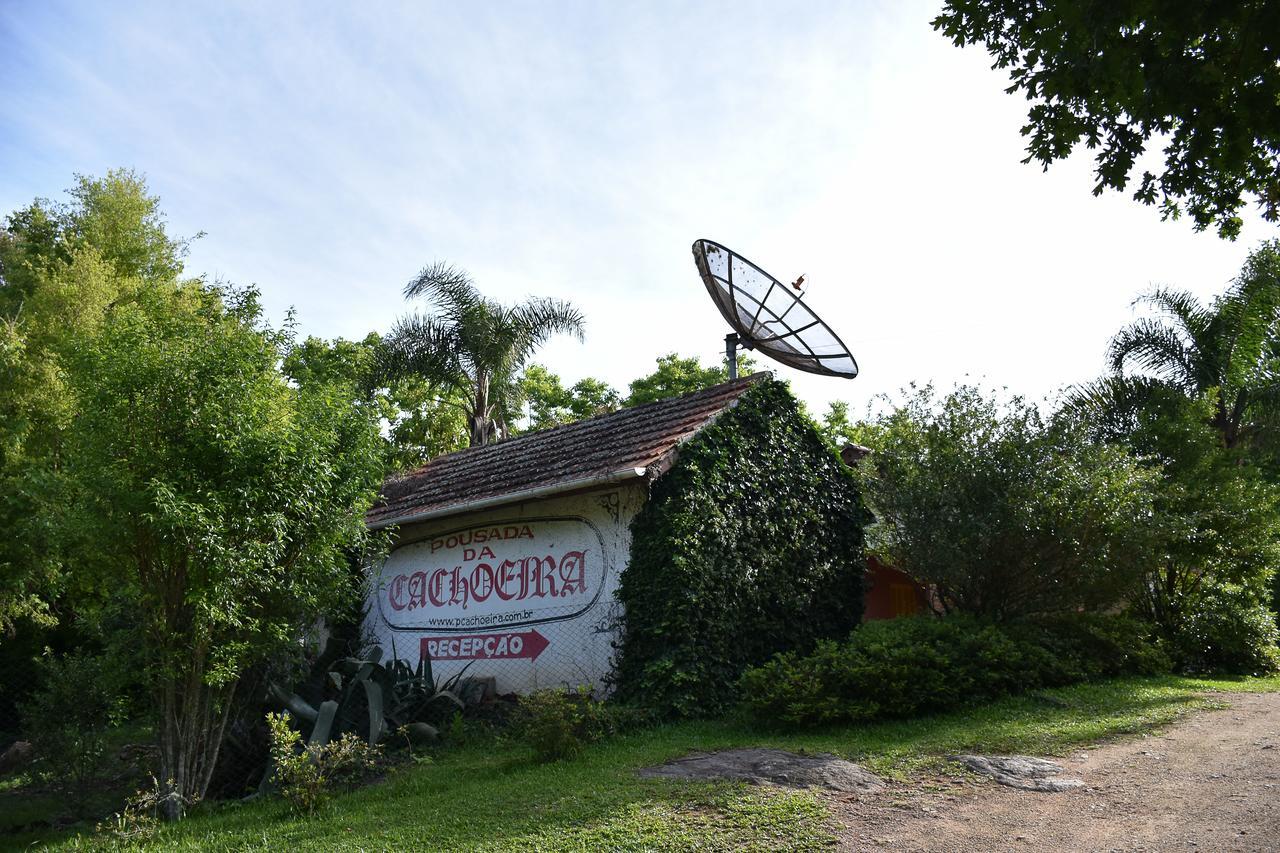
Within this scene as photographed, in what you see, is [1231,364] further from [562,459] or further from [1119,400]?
[562,459]

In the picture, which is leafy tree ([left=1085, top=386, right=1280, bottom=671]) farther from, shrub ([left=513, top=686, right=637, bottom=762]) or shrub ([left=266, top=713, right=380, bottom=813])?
shrub ([left=266, top=713, right=380, bottom=813])

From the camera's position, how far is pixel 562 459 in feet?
43.2

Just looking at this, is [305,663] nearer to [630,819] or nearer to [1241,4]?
[630,819]

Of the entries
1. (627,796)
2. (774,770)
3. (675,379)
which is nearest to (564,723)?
(627,796)

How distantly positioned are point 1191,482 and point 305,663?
45.6 feet

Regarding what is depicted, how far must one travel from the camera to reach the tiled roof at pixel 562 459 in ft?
38.1

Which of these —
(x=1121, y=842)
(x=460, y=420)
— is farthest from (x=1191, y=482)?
(x=460, y=420)

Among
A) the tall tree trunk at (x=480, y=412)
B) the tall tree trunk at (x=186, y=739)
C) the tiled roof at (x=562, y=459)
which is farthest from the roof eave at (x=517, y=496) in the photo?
the tall tree trunk at (x=480, y=412)

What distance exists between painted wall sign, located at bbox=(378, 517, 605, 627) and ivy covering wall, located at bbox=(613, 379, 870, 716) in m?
0.98

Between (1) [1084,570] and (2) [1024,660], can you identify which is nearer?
(2) [1024,660]

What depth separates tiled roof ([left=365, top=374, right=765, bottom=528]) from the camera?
38.1 ft

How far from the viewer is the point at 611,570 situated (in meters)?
11.5

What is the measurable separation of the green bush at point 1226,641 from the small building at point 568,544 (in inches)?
210

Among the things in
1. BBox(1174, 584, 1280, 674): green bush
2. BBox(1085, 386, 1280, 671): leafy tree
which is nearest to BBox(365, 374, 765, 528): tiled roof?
BBox(1085, 386, 1280, 671): leafy tree
